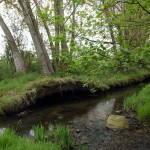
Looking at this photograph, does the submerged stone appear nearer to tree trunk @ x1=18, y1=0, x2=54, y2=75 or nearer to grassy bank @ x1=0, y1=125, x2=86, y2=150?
grassy bank @ x1=0, y1=125, x2=86, y2=150

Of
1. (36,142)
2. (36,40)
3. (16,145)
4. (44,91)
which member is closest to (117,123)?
(36,142)

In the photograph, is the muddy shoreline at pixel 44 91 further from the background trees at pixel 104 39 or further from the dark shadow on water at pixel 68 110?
the background trees at pixel 104 39

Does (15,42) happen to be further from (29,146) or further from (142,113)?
(29,146)

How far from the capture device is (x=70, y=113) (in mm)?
8414

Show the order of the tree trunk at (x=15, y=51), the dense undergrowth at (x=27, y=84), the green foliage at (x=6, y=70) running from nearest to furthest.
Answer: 1. the dense undergrowth at (x=27, y=84)
2. the green foliage at (x=6, y=70)
3. the tree trunk at (x=15, y=51)

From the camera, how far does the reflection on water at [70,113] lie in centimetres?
710

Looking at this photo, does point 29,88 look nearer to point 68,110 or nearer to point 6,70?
point 68,110

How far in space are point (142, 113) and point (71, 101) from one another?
175 inches

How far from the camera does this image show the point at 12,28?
41.6ft

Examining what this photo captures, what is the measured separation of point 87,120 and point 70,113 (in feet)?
3.72

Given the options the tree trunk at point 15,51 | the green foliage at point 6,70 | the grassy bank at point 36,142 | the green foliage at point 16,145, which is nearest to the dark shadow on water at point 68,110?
the grassy bank at point 36,142

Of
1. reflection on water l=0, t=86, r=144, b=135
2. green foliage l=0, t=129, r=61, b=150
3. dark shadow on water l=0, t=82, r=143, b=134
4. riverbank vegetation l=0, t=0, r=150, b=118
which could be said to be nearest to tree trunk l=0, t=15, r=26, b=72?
riverbank vegetation l=0, t=0, r=150, b=118

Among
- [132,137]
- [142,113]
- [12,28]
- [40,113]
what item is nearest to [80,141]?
[132,137]

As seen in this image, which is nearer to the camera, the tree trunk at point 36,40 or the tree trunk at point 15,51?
the tree trunk at point 15,51
